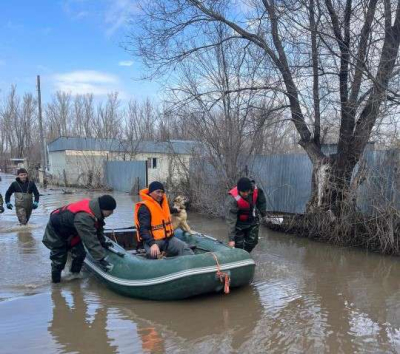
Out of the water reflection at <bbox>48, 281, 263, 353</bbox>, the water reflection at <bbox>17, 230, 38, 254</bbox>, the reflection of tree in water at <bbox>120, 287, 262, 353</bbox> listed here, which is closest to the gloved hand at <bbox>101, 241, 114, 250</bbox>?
the water reflection at <bbox>48, 281, 263, 353</bbox>

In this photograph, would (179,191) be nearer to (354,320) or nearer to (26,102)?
(354,320)

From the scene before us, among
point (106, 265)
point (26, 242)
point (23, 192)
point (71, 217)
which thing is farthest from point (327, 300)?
point (23, 192)

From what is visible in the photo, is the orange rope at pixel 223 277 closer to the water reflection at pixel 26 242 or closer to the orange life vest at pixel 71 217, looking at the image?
the orange life vest at pixel 71 217

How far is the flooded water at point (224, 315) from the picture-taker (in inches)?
165

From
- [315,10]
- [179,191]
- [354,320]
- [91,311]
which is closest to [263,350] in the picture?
[354,320]

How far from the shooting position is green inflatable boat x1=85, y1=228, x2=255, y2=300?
517 centimetres

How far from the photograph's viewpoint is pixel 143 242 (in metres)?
6.04

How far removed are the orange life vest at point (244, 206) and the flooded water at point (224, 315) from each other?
0.97 meters

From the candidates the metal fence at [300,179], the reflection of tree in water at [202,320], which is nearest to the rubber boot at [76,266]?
the reflection of tree in water at [202,320]

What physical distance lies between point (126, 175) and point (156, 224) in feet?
59.0

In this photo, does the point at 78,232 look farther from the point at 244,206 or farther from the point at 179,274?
the point at 244,206

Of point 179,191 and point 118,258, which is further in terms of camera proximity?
point 179,191

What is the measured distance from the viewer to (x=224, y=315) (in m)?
4.97

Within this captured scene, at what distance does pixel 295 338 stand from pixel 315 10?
6378mm
